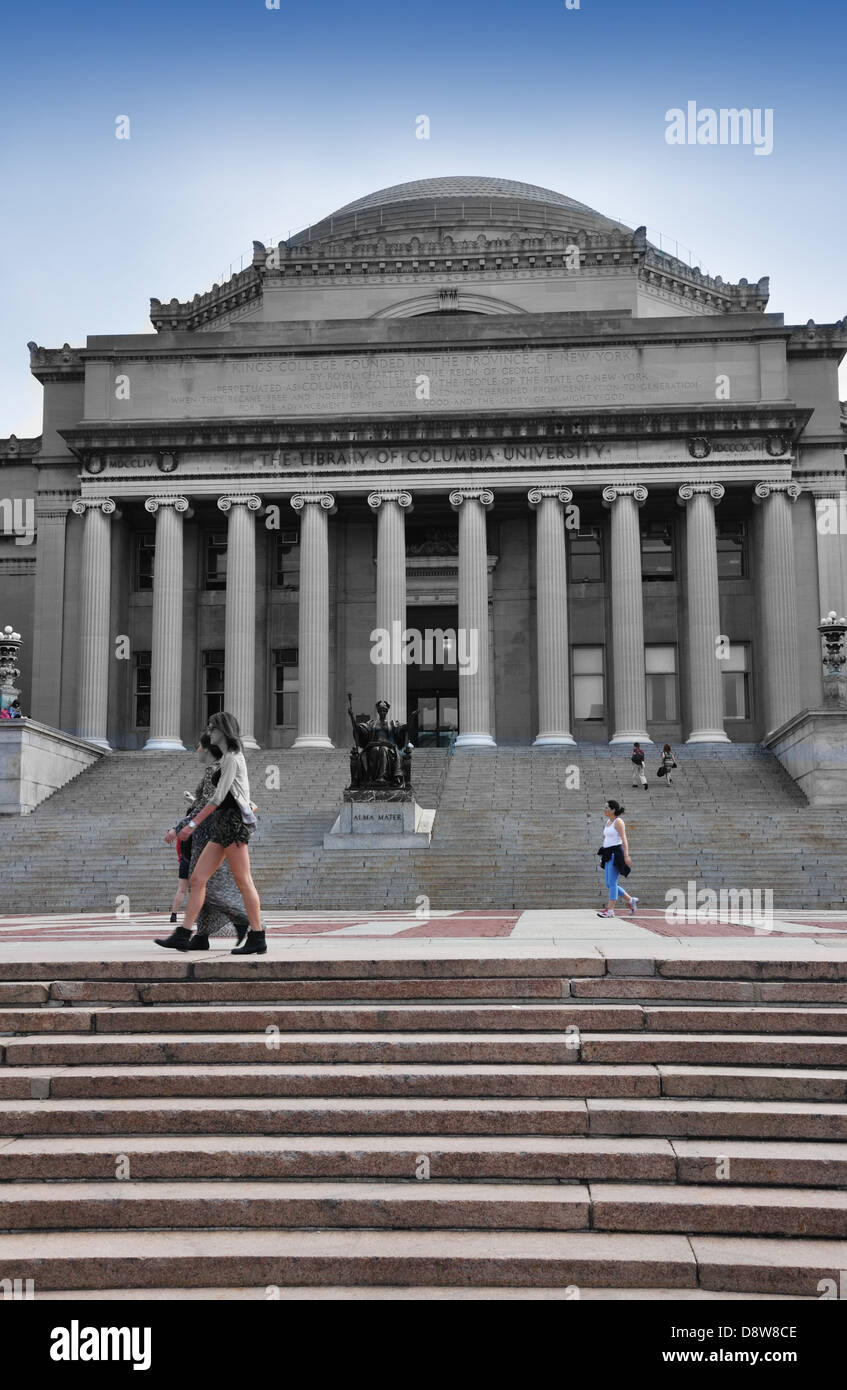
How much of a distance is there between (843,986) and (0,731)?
2751cm

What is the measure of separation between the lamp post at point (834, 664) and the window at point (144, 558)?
977 inches

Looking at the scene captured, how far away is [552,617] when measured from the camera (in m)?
43.0

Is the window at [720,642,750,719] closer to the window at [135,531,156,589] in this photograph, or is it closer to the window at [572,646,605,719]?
the window at [572,646,605,719]

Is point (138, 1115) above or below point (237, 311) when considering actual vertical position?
below

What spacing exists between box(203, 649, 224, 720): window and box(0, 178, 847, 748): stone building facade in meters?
0.08

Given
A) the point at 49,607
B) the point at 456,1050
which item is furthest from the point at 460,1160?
the point at 49,607

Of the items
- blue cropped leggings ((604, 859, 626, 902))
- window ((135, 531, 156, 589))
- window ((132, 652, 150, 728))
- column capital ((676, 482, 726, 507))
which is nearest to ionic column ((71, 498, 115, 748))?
window ((132, 652, 150, 728))

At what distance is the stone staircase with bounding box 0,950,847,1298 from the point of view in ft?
21.2

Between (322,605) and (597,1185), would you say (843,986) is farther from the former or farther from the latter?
(322,605)
